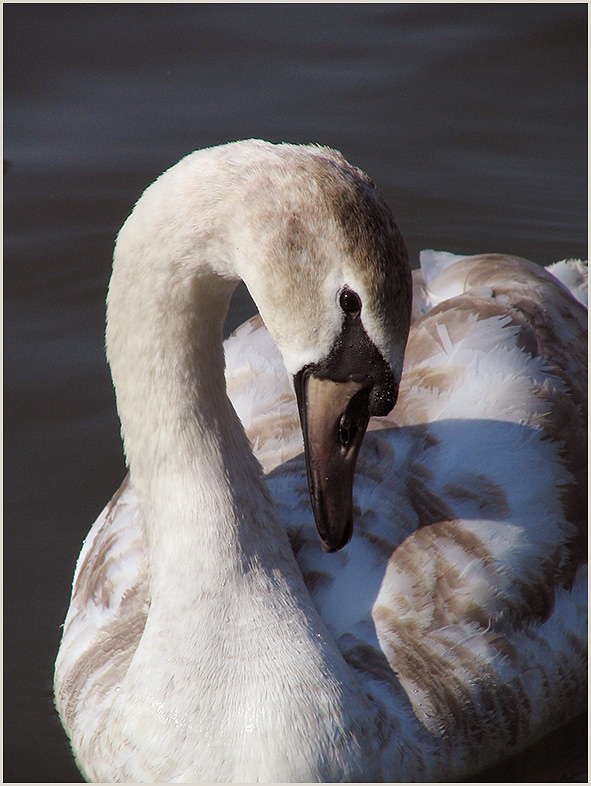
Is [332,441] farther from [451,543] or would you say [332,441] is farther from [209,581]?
[451,543]

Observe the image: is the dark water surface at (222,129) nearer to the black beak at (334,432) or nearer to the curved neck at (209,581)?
the curved neck at (209,581)

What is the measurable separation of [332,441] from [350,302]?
0.43 metres

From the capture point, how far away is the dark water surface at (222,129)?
5.79 metres

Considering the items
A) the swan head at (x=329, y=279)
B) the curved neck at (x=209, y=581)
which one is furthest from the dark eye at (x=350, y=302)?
the curved neck at (x=209, y=581)

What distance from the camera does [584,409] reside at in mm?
4309

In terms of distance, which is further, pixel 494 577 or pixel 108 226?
pixel 108 226

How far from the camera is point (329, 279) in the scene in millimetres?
2639

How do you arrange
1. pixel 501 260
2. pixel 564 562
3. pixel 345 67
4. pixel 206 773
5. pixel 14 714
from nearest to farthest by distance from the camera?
pixel 206 773
pixel 564 562
pixel 14 714
pixel 501 260
pixel 345 67

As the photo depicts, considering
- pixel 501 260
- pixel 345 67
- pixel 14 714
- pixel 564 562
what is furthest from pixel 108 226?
pixel 564 562

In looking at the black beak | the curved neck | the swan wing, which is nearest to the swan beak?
the black beak

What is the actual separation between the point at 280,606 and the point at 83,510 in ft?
7.09

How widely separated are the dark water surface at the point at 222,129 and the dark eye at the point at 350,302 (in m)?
2.85

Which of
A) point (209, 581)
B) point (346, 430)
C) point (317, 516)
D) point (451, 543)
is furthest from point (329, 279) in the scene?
point (451, 543)

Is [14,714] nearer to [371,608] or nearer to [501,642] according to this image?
[371,608]
